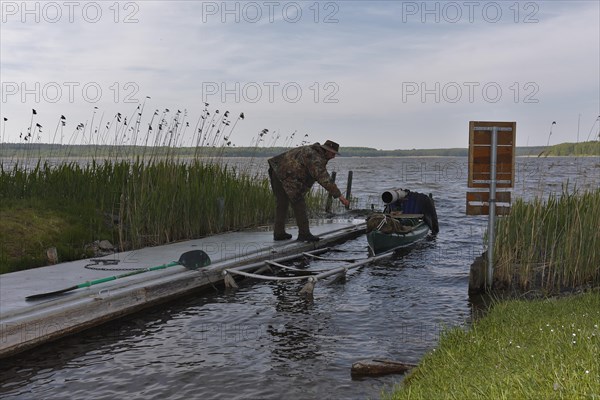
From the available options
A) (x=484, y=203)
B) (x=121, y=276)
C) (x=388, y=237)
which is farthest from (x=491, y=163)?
(x=121, y=276)

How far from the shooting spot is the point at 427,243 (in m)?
18.6

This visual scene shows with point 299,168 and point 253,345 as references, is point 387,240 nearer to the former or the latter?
point 299,168

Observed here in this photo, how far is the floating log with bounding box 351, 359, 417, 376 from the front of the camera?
6941mm

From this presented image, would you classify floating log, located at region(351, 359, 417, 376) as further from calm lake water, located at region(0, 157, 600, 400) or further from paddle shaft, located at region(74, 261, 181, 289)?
paddle shaft, located at region(74, 261, 181, 289)

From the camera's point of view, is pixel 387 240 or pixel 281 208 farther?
pixel 387 240

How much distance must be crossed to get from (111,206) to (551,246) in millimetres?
9559

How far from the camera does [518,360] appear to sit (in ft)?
18.1

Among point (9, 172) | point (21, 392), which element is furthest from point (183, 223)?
point (21, 392)

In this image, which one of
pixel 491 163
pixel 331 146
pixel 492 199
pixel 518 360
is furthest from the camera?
pixel 331 146

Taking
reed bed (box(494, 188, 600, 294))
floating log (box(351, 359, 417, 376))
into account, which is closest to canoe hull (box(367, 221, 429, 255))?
reed bed (box(494, 188, 600, 294))

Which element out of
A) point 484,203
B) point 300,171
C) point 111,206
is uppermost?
point 300,171

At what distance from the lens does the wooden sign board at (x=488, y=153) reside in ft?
34.3

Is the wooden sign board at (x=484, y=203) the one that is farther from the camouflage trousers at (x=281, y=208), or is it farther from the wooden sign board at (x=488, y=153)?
the camouflage trousers at (x=281, y=208)

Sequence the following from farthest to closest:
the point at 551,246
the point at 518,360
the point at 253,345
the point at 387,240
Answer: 1. the point at 387,240
2. the point at 551,246
3. the point at 253,345
4. the point at 518,360
